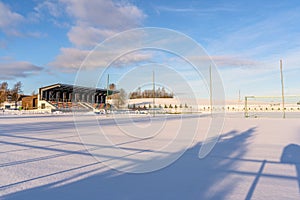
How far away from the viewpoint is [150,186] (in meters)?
3.18

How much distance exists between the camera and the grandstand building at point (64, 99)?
135 ft

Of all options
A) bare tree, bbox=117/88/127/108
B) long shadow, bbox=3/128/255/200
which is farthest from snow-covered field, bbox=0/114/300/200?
bare tree, bbox=117/88/127/108

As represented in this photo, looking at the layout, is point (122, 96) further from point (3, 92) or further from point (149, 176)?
point (3, 92)

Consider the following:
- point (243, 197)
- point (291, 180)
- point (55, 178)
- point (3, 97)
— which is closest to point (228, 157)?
point (291, 180)

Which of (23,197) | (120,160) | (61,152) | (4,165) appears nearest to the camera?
(23,197)

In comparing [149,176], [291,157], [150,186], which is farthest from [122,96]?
[150,186]

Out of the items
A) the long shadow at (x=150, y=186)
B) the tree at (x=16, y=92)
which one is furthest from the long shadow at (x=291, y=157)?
the tree at (x=16, y=92)

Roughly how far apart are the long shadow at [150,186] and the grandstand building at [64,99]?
35457mm

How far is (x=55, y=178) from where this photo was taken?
3.45 m

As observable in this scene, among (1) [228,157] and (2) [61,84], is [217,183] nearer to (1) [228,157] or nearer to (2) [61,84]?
(1) [228,157]

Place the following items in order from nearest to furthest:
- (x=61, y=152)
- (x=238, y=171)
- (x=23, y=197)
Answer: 1. (x=23, y=197)
2. (x=238, y=171)
3. (x=61, y=152)

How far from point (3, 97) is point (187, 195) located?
73176 millimetres

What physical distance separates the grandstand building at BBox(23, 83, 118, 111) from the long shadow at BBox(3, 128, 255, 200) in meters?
35.5

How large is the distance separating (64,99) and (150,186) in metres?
47.8
